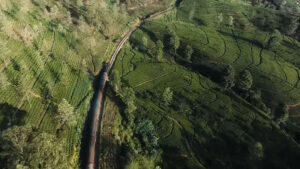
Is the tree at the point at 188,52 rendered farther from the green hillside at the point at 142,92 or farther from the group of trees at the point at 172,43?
the group of trees at the point at 172,43

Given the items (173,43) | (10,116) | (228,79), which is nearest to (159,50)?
(173,43)

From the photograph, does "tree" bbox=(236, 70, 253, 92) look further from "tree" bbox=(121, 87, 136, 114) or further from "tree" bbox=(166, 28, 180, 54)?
"tree" bbox=(121, 87, 136, 114)

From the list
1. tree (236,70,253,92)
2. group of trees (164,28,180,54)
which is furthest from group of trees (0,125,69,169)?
group of trees (164,28,180,54)

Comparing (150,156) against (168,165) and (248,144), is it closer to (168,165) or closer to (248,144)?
(168,165)

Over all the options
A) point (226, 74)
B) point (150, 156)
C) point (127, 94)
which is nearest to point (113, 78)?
point (127, 94)

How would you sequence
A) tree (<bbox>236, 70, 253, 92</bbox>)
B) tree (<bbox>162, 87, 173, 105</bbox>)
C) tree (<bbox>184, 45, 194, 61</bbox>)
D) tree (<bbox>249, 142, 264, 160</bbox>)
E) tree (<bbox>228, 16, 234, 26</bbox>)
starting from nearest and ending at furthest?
tree (<bbox>249, 142, 264, 160</bbox>)
tree (<bbox>162, 87, 173, 105</bbox>)
tree (<bbox>236, 70, 253, 92</bbox>)
tree (<bbox>184, 45, 194, 61</bbox>)
tree (<bbox>228, 16, 234, 26</bbox>)

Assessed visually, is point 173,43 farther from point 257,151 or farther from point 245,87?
point 257,151

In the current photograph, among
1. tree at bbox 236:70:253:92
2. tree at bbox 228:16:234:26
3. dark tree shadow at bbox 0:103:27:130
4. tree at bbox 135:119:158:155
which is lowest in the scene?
tree at bbox 135:119:158:155
